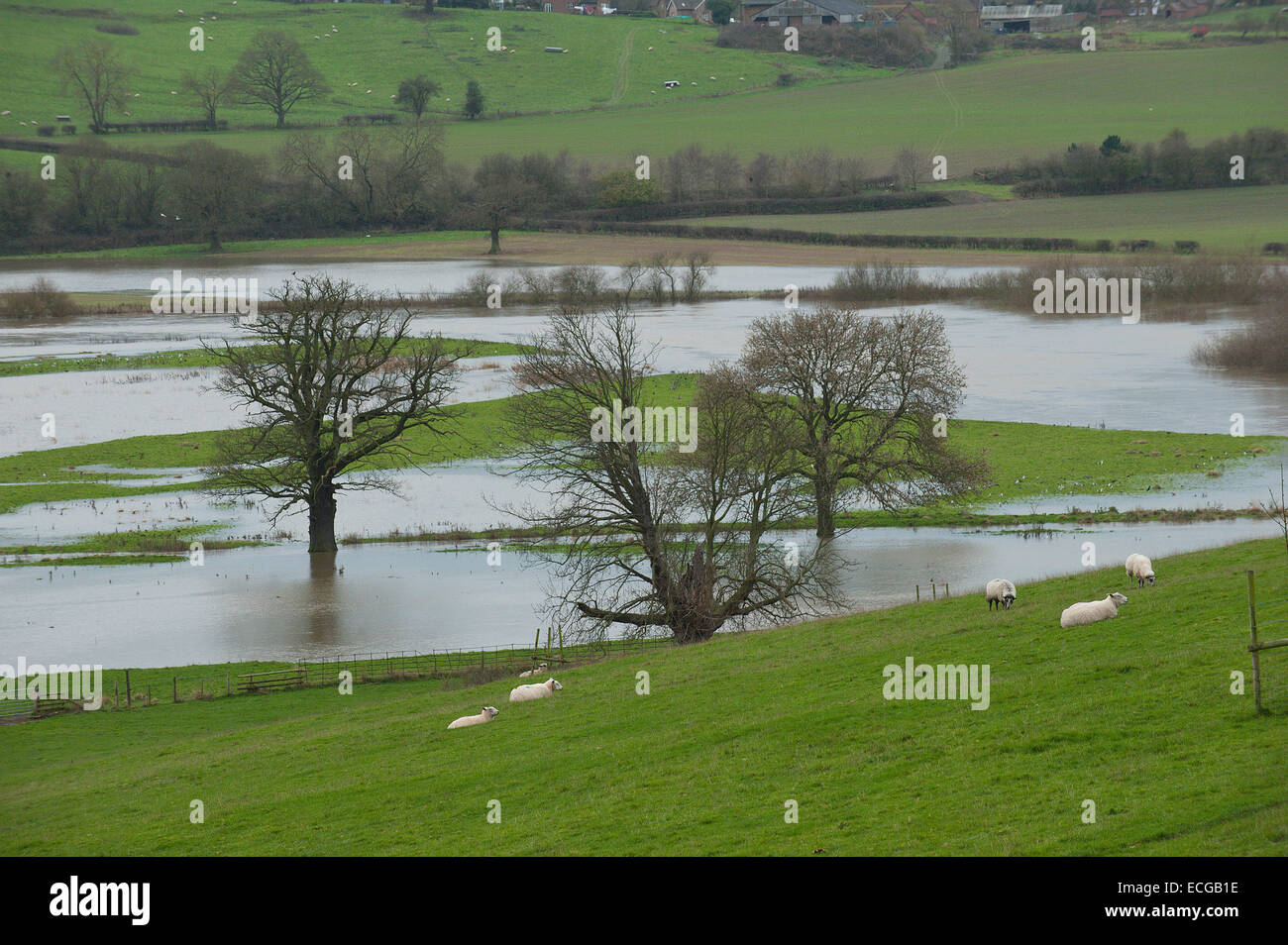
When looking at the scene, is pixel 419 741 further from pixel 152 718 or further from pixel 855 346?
pixel 855 346

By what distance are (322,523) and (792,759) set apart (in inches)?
1467

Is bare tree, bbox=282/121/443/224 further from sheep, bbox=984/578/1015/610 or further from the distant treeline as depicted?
sheep, bbox=984/578/1015/610

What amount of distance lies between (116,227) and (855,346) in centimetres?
12747

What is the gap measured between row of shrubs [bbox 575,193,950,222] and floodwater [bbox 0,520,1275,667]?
109707 mm

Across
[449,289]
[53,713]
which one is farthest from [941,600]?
[449,289]

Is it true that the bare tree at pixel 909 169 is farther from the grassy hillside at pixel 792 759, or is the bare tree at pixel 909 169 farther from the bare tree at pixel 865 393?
the grassy hillside at pixel 792 759

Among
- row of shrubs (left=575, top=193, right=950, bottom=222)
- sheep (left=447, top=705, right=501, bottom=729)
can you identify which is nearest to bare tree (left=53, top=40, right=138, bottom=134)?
row of shrubs (left=575, top=193, right=950, bottom=222)

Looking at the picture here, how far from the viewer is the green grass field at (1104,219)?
127 meters

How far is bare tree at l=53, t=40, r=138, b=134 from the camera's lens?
182000 mm

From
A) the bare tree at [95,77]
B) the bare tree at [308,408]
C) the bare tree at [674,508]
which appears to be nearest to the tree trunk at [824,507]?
the bare tree at [674,508]

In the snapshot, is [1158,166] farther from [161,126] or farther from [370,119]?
[161,126]

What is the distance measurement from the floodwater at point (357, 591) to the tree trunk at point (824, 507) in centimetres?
80

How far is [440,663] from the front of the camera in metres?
36.7

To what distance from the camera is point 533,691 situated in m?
27.8
